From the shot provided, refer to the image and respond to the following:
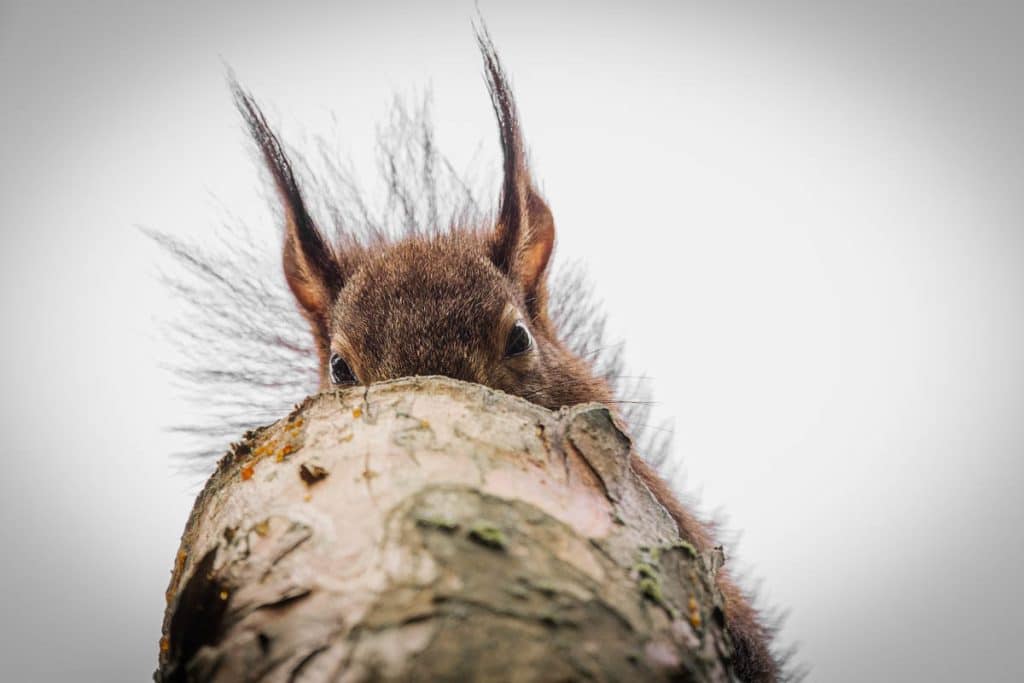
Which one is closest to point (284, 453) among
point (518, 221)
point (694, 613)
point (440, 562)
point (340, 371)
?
point (440, 562)

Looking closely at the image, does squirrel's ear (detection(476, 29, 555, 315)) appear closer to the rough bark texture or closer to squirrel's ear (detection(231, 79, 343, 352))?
squirrel's ear (detection(231, 79, 343, 352))

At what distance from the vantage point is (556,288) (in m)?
1.53

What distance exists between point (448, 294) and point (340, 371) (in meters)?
0.19

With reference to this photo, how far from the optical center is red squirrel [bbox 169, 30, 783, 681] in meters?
1.00

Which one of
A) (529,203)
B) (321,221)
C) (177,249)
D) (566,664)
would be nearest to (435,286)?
(529,203)

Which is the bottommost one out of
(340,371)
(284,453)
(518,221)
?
(340,371)

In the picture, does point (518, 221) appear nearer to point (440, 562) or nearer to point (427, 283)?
point (427, 283)

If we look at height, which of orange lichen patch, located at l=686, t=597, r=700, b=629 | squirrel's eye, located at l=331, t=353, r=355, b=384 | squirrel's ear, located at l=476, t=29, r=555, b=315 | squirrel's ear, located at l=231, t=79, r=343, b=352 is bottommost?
squirrel's eye, located at l=331, t=353, r=355, b=384

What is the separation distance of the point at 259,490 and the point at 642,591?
30 centimetres

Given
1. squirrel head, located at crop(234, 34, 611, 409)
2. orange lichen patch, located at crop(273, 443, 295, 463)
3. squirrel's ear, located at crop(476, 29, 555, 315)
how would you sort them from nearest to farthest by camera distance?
1. orange lichen patch, located at crop(273, 443, 295, 463)
2. squirrel head, located at crop(234, 34, 611, 409)
3. squirrel's ear, located at crop(476, 29, 555, 315)

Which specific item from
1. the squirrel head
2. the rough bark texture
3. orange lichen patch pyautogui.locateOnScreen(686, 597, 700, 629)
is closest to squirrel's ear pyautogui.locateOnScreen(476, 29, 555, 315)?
the squirrel head

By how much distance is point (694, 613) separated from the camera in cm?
51

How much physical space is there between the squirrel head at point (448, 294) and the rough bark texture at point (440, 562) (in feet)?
1.18

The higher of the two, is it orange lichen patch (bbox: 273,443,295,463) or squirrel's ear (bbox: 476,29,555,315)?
squirrel's ear (bbox: 476,29,555,315)
